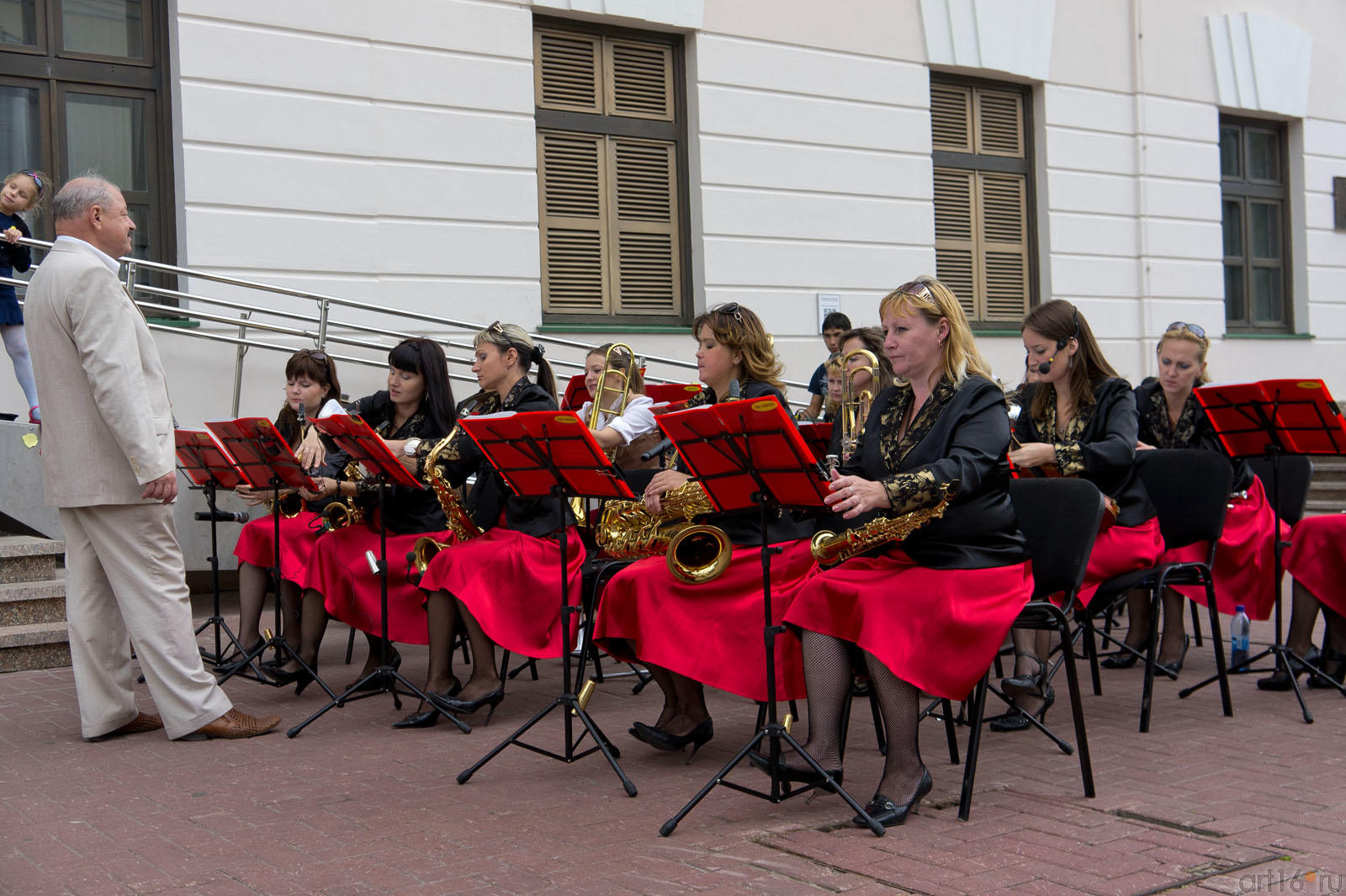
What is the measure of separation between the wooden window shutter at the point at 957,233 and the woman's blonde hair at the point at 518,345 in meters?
7.08

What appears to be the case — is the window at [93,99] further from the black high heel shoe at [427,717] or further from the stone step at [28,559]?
the black high heel shoe at [427,717]

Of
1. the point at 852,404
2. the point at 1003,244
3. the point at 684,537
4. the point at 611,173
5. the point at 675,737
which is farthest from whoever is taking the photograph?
the point at 1003,244

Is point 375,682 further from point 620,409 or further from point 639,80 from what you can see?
point 639,80

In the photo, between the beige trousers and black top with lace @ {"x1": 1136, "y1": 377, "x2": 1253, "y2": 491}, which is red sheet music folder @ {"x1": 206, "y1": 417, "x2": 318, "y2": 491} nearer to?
the beige trousers

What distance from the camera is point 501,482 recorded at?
573cm

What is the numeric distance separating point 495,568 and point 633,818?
1696 mm

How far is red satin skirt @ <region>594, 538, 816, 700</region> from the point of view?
4602mm

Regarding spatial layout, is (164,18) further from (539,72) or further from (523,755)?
(523,755)

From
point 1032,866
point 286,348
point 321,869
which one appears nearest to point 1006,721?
point 1032,866

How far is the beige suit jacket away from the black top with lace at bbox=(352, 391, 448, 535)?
3.85 feet

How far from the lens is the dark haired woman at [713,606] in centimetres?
462

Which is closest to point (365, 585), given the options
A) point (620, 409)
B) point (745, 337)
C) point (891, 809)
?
point (620, 409)

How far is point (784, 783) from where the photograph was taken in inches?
166

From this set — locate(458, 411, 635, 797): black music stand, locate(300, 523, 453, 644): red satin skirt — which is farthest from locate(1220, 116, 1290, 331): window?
locate(458, 411, 635, 797): black music stand
